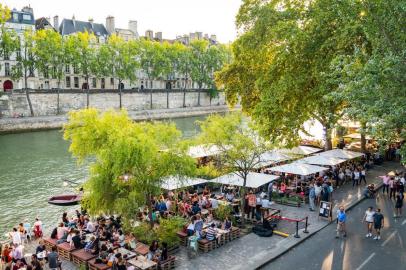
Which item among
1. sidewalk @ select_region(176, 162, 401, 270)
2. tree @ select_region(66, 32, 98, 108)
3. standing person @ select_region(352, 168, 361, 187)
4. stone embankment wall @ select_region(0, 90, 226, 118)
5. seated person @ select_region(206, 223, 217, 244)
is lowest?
sidewalk @ select_region(176, 162, 401, 270)

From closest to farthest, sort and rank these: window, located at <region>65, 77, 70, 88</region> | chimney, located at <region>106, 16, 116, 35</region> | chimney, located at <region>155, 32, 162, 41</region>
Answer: window, located at <region>65, 77, 70, 88</region> < chimney, located at <region>106, 16, 116, 35</region> < chimney, located at <region>155, 32, 162, 41</region>

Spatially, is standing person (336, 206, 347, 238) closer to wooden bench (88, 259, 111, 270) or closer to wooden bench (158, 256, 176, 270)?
wooden bench (158, 256, 176, 270)

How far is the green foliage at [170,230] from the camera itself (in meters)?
16.3

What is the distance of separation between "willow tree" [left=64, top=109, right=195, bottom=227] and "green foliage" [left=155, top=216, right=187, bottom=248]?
3.75ft

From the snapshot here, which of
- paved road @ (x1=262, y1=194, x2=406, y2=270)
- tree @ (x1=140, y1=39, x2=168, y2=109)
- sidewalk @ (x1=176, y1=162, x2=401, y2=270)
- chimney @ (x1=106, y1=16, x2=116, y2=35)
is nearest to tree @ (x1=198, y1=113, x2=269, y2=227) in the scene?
sidewalk @ (x1=176, y1=162, x2=401, y2=270)

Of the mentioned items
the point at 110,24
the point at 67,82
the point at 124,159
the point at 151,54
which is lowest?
the point at 124,159

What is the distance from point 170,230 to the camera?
659 inches

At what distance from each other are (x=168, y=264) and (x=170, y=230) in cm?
232

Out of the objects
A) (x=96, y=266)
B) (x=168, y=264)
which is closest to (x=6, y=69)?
(x=96, y=266)

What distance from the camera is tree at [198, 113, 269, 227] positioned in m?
19.4

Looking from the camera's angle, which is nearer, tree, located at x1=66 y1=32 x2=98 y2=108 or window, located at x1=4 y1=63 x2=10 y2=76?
tree, located at x1=66 y1=32 x2=98 y2=108

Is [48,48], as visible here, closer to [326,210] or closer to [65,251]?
[65,251]

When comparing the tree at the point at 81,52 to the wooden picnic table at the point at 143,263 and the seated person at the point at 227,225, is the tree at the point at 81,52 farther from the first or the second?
the wooden picnic table at the point at 143,263

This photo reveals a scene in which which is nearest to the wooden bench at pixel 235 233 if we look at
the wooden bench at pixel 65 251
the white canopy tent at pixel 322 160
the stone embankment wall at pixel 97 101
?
the wooden bench at pixel 65 251
